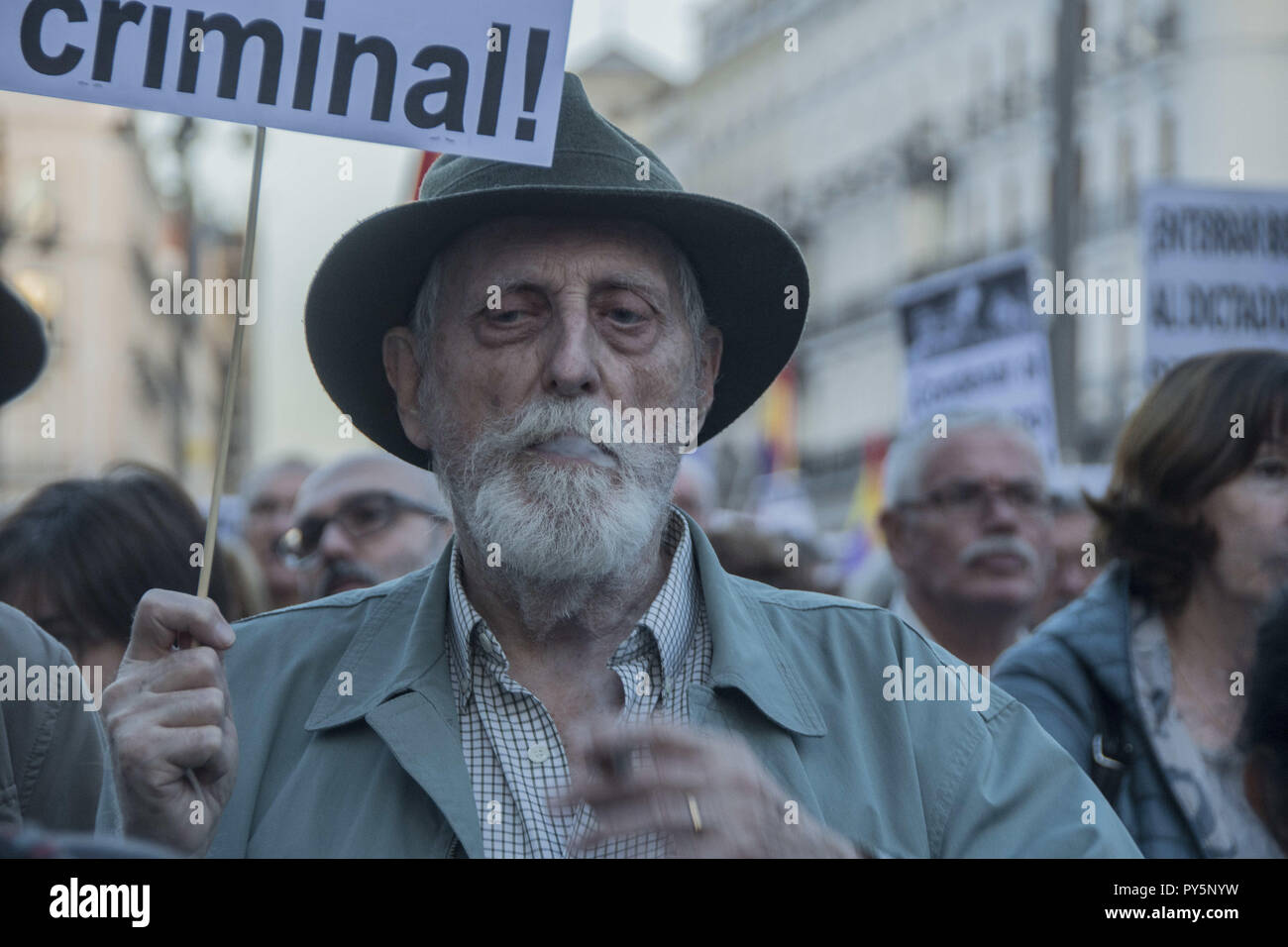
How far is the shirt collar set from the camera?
3094mm

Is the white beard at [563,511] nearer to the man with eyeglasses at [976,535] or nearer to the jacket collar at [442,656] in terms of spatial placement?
the jacket collar at [442,656]

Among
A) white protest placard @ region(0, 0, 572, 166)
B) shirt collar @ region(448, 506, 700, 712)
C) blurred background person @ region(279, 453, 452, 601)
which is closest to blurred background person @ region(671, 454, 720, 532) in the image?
blurred background person @ region(279, 453, 452, 601)

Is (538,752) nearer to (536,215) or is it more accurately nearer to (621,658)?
(621,658)

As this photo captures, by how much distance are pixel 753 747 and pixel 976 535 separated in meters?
3.18

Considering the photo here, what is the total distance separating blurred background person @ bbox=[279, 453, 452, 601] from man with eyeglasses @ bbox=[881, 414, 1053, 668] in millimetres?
1439

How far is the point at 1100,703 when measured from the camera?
3830 millimetres

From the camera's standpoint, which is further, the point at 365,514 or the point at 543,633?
the point at 365,514

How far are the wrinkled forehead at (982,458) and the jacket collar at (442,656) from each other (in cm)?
280

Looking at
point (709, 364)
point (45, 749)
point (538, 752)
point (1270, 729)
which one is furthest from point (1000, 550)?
point (45, 749)

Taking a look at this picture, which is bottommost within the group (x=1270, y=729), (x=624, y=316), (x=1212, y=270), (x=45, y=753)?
(x=45, y=753)

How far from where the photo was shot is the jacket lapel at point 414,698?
2826 mm

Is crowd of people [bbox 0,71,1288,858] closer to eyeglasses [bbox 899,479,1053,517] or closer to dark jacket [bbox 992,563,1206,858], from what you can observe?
dark jacket [bbox 992,563,1206,858]

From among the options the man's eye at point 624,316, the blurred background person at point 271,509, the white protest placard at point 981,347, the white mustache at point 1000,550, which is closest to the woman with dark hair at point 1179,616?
the man's eye at point 624,316
